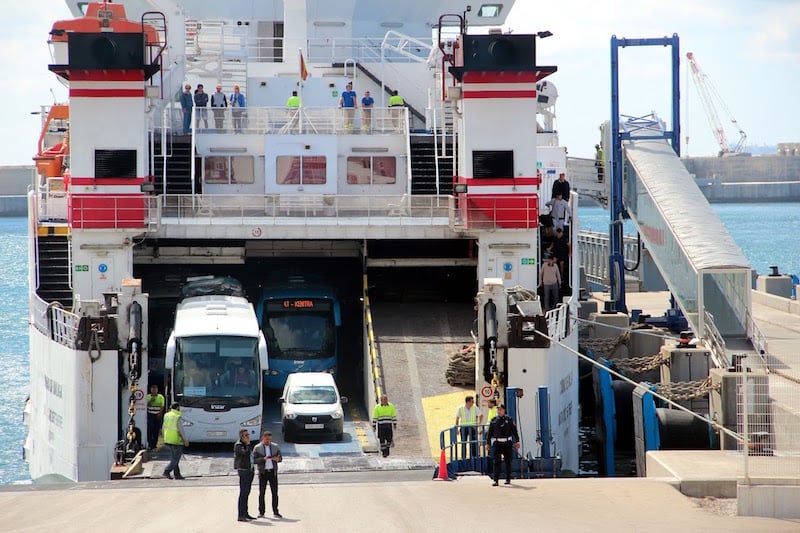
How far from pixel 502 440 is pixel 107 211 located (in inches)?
534

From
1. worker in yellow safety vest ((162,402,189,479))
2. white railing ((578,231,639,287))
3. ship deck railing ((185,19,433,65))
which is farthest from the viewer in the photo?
white railing ((578,231,639,287))

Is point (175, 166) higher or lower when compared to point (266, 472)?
higher

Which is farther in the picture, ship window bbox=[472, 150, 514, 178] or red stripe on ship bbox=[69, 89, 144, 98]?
ship window bbox=[472, 150, 514, 178]

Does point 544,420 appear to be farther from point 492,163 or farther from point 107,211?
point 107,211

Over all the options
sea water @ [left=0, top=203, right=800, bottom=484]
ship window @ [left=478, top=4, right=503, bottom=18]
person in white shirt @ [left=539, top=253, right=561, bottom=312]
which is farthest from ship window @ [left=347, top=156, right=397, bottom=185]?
ship window @ [left=478, top=4, right=503, bottom=18]

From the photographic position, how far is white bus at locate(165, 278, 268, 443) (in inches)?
1048

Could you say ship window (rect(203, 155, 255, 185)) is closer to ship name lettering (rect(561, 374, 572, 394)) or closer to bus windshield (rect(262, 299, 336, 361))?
bus windshield (rect(262, 299, 336, 361))

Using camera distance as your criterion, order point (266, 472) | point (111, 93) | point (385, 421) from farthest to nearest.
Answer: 1. point (111, 93)
2. point (385, 421)
3. point (266, 472)

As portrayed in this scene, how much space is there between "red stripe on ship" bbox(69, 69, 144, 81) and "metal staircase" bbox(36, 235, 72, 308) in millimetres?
4427

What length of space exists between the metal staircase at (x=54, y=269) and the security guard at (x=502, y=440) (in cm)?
1494

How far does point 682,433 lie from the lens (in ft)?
90.6

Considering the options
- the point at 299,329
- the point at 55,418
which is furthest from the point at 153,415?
the point at 299,329

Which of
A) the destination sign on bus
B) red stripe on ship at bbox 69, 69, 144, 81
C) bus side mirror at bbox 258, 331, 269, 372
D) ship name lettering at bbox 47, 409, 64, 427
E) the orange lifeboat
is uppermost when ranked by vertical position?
red stripe on ship at bbox 69, 69, 144, 81

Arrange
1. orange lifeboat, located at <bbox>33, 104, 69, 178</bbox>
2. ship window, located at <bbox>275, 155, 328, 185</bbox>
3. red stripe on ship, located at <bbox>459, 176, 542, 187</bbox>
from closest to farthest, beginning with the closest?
red stripe on ship, located at <bbox>459, 176, 542, 187</bbox> < ship window, located at <bbox>275, 155, 328, 185</bbox> < orange lifeboat, located at <bbox>33, 104, 69, 178</bbox>
